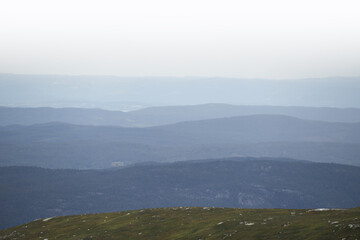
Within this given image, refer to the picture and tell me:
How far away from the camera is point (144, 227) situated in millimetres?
117188

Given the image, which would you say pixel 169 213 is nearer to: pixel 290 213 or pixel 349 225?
pixel 290 213

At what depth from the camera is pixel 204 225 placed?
108 m

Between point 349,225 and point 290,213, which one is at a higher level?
point 349,225

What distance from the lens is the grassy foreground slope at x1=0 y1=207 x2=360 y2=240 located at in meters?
80.4

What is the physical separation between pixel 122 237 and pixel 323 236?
49.3 m

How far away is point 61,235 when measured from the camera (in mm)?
125562

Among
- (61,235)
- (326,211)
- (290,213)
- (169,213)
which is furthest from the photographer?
(169,213)

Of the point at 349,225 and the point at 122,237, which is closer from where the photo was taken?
the point at 349,225

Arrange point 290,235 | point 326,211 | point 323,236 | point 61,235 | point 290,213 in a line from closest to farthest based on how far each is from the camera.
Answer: point 323,236, point 290,235, point 326,211, point 290,213, point 61,235

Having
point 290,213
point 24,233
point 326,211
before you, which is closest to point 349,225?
point 326,211

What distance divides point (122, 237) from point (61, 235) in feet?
72.2

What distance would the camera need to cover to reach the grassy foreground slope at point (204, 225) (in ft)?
264

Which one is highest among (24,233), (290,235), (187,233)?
(290,235)

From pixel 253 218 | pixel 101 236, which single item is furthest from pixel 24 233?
pixel 253 218
